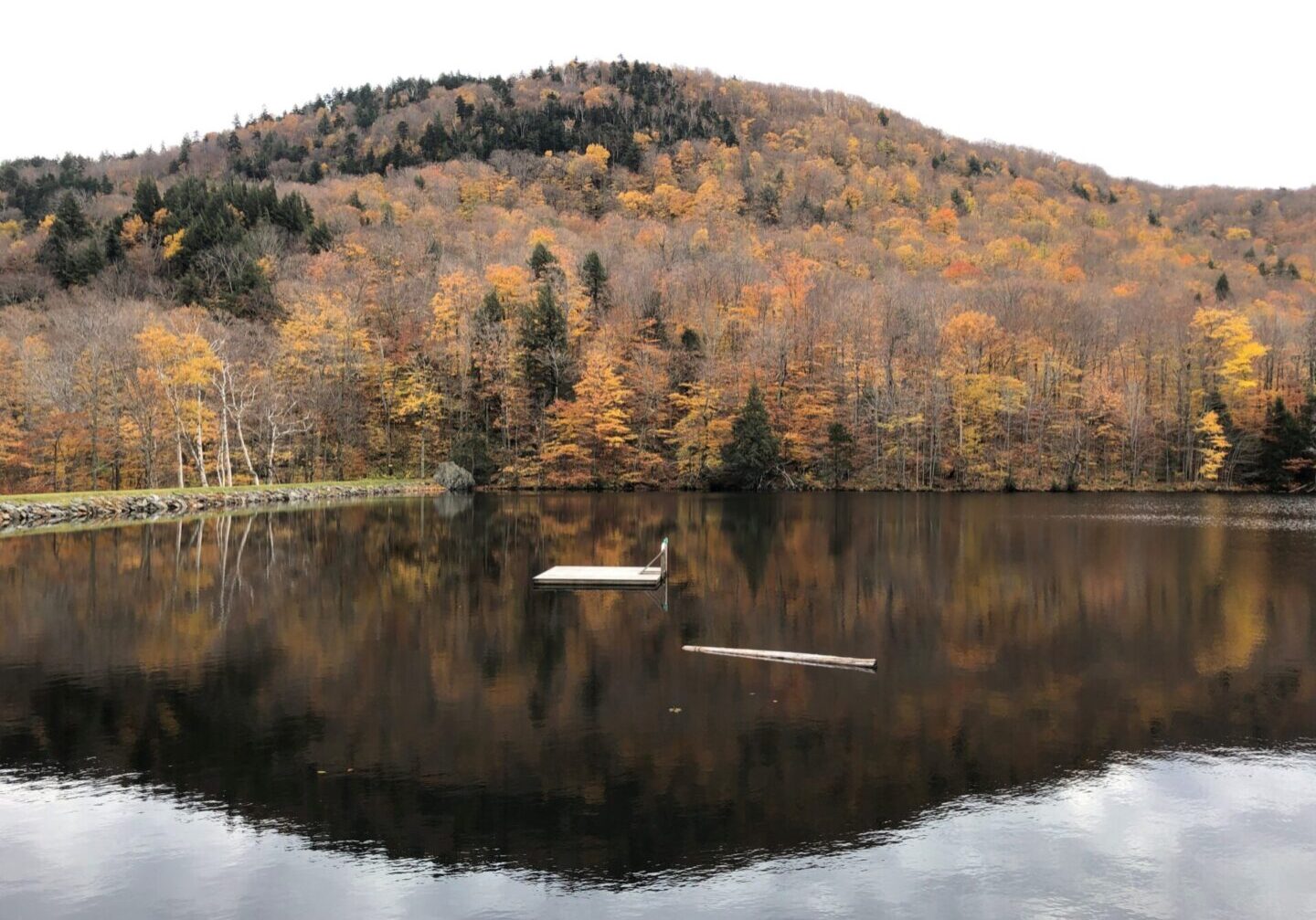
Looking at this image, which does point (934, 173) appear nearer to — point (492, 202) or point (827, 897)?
point (492, 202)

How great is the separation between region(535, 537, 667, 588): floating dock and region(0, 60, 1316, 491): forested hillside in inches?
1416

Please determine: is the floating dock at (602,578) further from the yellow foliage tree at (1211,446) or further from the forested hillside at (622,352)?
the yellow foliage tree at (1211,446)

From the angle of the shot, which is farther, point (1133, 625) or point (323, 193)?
point (323, 193)

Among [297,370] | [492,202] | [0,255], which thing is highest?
[492,202]

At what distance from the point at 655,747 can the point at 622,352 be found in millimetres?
64956

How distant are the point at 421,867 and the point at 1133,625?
50.9 feet

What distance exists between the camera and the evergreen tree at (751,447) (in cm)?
6644

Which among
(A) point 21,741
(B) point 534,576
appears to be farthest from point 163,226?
(A) point 21,741

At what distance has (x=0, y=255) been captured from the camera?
3693 inches

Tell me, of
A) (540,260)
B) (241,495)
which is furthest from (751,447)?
(241,495)

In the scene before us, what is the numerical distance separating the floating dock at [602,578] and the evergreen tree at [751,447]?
4302cm

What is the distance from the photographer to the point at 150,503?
45.0 m

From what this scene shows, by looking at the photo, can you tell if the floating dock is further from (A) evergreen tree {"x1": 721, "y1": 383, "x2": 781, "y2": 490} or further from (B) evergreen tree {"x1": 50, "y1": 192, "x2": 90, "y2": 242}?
(B) evergreen tree {"x1": 50, "y1": 192, "x2": 90, "y2": 242}

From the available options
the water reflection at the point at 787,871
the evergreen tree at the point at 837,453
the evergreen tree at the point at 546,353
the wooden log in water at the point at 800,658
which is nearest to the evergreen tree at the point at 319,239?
the evergreen tree at the point at 546,353
